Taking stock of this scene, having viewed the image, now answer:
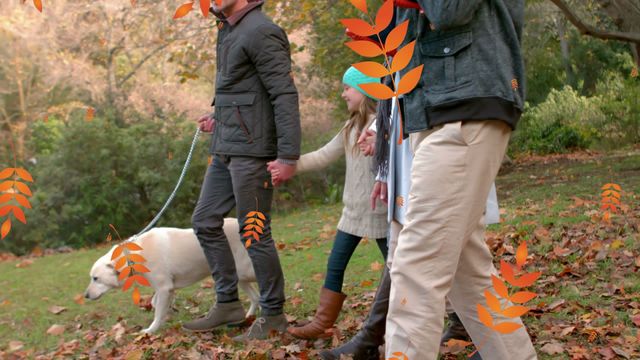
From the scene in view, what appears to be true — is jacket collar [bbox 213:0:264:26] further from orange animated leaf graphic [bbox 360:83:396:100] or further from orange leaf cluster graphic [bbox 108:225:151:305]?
orange animated leaf graphic [bbox 360:83:396:100]

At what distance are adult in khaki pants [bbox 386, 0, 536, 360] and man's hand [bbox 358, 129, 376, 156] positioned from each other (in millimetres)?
1248

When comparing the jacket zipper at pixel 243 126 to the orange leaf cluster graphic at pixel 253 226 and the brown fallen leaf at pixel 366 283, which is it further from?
the brown fallen leaf at pixel 366 283

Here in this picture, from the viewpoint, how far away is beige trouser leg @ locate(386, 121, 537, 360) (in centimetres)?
251

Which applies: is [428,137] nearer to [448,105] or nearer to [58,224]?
[448,105]

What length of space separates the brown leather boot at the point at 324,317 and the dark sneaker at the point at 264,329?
19 cm

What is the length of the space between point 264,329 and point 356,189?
1063mm

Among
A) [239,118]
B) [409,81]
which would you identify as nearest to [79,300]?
[239,118]

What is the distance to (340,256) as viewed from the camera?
14.2 feet

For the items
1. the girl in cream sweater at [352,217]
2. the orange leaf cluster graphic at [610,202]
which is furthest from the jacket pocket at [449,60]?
the orange leaf cluster graphic at [610,202]

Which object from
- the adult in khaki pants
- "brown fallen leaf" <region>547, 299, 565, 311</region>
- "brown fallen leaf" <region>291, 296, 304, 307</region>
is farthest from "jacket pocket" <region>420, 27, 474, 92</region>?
"brown fallen leaf" <region>291, 296, 304, 307</region>

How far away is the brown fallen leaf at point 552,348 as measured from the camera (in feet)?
12.1

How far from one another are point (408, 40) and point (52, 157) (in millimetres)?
14056

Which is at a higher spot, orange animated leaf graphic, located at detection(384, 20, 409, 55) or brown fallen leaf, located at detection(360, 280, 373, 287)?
orange animated leaf graphic, located at detection(384, 20, 409, 55)

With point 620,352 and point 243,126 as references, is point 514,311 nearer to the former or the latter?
point 620,352
